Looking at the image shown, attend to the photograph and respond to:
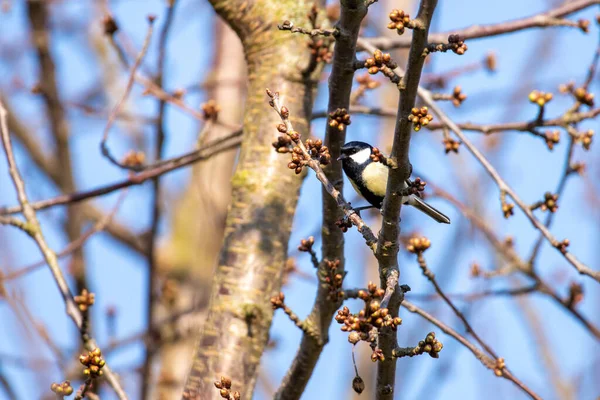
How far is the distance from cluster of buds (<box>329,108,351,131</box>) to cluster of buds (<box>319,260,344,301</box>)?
1.63 ft

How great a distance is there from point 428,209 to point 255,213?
3.36 feet

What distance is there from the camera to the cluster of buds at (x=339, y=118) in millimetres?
2068

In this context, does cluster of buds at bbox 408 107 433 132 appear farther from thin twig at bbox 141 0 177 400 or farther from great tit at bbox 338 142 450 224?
thin twig at bbox 141 0 177 400

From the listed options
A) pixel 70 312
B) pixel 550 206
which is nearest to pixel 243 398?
pixel 70 312

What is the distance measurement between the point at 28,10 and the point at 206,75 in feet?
7.68

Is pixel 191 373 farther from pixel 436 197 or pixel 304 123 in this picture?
pixel 436 197

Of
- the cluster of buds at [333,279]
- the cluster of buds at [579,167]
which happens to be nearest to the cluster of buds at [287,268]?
the cluster of buds at [333,279]

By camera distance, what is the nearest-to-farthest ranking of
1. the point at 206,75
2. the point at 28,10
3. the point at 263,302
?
1. the point at 263,302
2. the point at 28,10
3. the point at 206,75

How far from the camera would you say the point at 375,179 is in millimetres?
3066

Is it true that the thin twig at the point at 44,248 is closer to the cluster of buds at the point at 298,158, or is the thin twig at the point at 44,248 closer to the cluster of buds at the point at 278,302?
the cluster of buds at the point at 278,302

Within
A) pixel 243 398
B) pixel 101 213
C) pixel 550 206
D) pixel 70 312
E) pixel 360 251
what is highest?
pixel 360 251

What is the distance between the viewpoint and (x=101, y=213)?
651 cm

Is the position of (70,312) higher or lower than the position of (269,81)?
lower

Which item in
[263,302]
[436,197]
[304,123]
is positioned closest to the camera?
[263,302]
